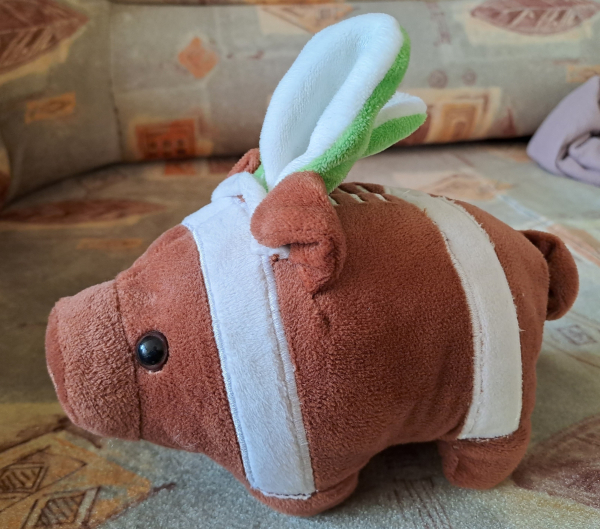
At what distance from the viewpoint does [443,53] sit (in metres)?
1.02

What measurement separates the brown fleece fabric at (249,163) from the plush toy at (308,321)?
0.15ft

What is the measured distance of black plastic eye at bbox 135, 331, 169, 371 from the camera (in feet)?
1.08

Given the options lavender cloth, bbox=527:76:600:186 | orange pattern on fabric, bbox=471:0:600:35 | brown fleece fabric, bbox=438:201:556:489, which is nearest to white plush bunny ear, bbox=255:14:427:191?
Answer: brown fleece fabric, bbox=438:201:556:489

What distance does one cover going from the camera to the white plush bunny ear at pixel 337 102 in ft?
1.08

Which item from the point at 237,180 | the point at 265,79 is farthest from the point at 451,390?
the point at 265,79

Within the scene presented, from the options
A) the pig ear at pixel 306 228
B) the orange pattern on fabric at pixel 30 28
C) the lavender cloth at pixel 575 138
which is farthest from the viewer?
the lavender cloth at pixel 575 138

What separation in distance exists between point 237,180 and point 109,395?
17 cm

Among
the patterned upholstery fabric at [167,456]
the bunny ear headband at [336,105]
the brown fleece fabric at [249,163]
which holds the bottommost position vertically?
the patterned upholstery fabric at [167,456]

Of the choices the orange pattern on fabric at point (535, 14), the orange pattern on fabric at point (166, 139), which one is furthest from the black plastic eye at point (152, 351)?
the orange pattern on fabric at point (535, 14)

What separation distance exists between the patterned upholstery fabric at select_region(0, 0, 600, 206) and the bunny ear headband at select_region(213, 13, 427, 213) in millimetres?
564

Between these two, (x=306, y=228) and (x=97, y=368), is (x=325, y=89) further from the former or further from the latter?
(x=97, y=368)

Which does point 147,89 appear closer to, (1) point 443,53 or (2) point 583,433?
(1) point 443,53

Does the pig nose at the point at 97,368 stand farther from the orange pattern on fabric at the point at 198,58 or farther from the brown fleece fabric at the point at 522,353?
the orange pattern on fabric at the point at 198,58

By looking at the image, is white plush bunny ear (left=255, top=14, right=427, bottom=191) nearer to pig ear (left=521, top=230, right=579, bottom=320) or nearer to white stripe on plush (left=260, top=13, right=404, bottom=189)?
white stripe on plush (left=260, top=13, right=404, bottom=189)
